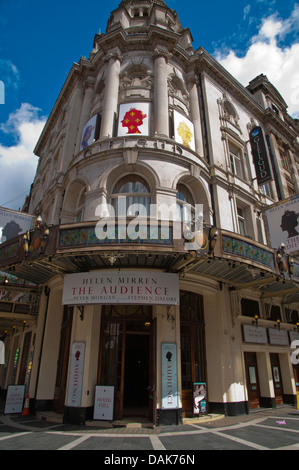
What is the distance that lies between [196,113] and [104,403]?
15.7 metres

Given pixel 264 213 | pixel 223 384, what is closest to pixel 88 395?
pixel 223 384

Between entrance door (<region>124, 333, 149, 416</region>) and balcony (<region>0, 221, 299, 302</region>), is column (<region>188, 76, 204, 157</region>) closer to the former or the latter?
balcony (<region>0, 221, 299, 302</region>)

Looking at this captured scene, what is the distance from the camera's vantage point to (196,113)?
17.2 metres

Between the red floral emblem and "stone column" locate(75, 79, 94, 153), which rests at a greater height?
"stone column" locate(75, 79, 94, 153)

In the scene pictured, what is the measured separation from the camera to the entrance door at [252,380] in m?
13.7

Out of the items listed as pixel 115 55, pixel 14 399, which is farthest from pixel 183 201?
pixel 14 399

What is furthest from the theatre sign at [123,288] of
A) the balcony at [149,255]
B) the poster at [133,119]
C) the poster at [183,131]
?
the poster at [183,131]

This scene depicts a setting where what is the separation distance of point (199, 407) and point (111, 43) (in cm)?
1946

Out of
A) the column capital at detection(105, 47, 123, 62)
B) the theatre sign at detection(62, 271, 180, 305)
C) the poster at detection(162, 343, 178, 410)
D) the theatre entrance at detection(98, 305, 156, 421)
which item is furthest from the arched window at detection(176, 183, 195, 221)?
the column capital at detection(105, 47, 123, 62)

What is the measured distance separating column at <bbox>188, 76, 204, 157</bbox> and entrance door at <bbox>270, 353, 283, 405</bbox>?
11.9 m

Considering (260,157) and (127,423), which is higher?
(260,157)

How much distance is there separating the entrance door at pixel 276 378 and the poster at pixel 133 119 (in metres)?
13.9

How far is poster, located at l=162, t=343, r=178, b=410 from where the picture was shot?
395 inches

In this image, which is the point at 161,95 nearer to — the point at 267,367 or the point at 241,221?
the point at 241,221
